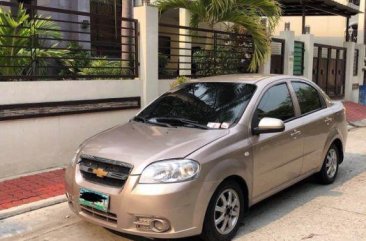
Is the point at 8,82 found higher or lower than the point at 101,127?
higher

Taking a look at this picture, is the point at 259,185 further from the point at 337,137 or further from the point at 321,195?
the point at 337,137

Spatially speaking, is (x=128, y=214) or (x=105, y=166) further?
(x=105, y=166)

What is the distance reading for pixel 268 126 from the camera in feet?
15.5

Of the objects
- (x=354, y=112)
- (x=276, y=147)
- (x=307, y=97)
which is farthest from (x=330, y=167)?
(x=354, y=112)

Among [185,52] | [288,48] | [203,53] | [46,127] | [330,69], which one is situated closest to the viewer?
[46,127]

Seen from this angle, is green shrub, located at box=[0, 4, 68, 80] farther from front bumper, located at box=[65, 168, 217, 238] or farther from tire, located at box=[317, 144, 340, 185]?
tire, located at box=[317, 144, 340, 185]

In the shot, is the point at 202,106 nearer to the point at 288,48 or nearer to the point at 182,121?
the point at 182,121

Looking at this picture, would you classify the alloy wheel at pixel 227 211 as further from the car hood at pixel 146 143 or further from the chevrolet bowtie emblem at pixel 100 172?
the chevrolet bowtie emblem at pixel 100 172

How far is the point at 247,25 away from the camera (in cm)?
1037

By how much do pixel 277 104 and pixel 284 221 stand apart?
1350 millimetres

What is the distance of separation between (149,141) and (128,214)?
2.54 ft

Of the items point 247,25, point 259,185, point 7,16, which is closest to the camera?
point 259,185

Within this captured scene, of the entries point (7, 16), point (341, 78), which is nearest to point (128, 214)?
point (7, 16)

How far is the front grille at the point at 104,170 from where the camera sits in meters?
4.08
